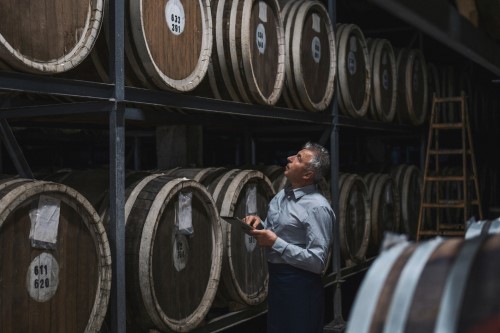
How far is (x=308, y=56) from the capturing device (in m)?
5.04

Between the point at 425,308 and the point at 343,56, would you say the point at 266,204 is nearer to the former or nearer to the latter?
the point at 343,56

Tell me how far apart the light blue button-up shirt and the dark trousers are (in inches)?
3.2

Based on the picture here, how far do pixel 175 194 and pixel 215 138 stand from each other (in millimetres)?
6024

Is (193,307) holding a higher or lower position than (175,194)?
lower

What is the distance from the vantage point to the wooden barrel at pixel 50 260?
2.51m

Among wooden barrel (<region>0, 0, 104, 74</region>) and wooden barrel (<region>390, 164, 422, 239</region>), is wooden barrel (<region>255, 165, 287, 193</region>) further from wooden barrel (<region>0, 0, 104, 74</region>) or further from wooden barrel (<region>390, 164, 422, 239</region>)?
wooden barrel (<region>390, 164, 422, 239</region>)

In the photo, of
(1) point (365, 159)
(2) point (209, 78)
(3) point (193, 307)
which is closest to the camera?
(3) point (193, 307)

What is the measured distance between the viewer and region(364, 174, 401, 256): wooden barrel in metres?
6.56

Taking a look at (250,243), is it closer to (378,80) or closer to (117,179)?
(117,179)

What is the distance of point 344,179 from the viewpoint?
239 inches

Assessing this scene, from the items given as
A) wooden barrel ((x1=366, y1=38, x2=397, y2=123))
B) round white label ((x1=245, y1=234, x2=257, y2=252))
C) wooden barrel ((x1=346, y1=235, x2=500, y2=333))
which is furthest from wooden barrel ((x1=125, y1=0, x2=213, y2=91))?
wooden barrel ((x1=366, y1=38, x2=397, y2=123))

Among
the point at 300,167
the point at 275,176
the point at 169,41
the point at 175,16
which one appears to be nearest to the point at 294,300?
the point at 300,167

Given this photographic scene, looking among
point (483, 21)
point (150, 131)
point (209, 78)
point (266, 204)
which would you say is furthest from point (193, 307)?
point (150, 131)

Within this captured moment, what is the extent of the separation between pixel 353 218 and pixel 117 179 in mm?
3406
